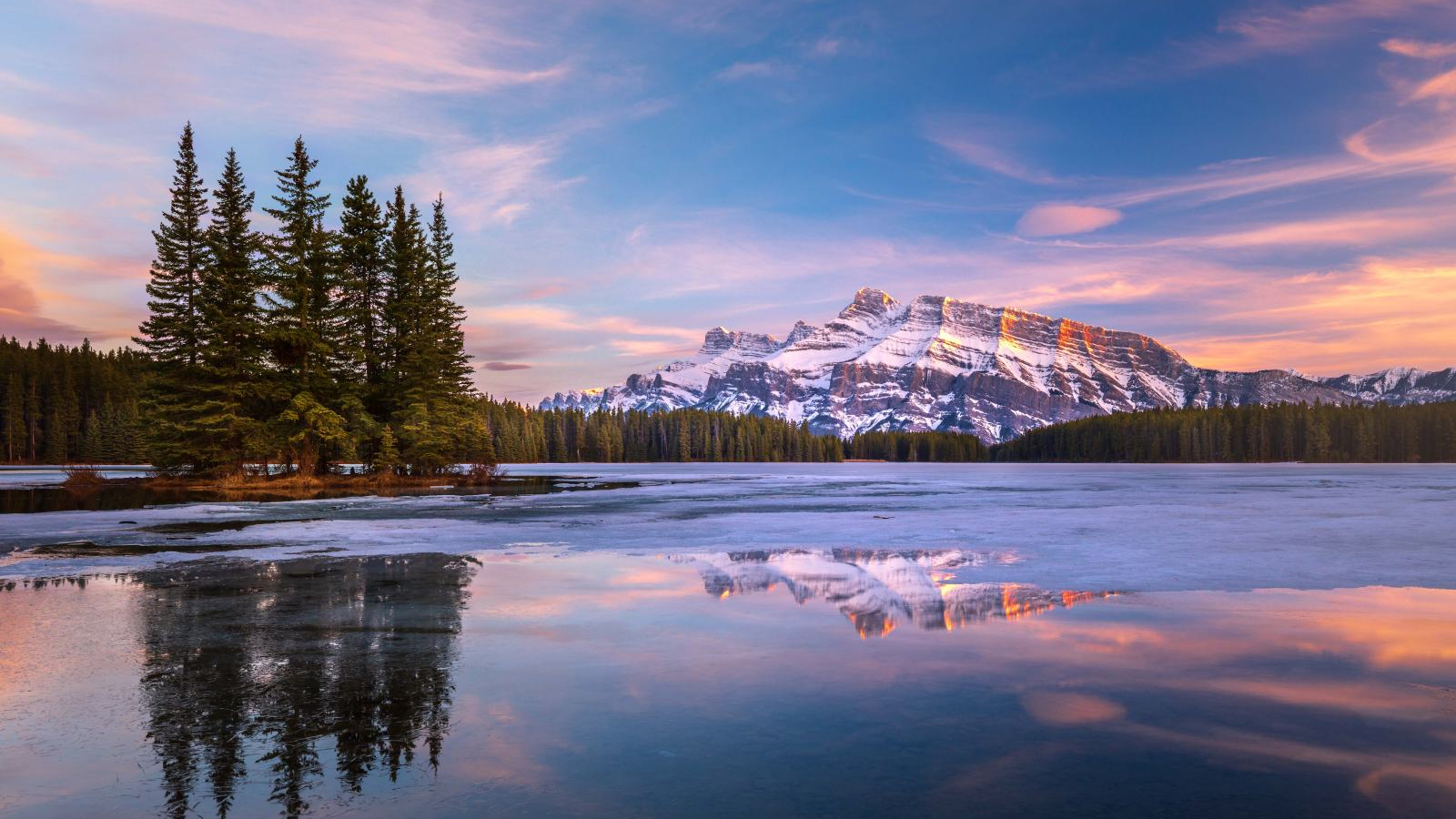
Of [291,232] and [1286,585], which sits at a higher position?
[291,232]

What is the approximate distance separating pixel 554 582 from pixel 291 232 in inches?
1788

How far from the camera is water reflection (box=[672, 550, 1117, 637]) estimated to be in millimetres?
12273

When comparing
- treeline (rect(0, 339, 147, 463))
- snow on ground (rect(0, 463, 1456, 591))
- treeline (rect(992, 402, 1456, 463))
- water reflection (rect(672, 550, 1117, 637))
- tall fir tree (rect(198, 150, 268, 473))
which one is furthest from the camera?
treeline (rect(992, 402, 1456, 463))

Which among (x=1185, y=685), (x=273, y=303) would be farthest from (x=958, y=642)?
(x=273, y=303)

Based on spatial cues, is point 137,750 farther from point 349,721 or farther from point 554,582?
point 554,582

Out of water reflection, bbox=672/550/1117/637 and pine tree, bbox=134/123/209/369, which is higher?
pine tree, bbox=134/123/209/369

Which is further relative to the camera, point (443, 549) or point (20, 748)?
point (443, 549)

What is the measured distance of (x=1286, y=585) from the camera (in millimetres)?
14828

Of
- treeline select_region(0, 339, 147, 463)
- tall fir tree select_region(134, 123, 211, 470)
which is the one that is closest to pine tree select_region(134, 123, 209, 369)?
tall fir tree select_region(134, 123, 211, 470)

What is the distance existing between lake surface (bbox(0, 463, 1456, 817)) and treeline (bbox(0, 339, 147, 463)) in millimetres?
122505

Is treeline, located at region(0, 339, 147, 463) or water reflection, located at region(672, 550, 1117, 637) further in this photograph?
treeline, located at region(0, 339, 147, 463)

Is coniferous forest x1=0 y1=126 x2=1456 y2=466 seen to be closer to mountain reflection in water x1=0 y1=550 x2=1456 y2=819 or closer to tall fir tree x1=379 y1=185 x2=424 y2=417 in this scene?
tall fir tree x1=379 y1=185 x2=424 y2=417

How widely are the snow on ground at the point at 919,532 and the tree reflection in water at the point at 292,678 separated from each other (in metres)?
5.84

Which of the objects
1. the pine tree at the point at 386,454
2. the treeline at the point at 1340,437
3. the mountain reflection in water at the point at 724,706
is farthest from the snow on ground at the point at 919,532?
the treeline at the point at 1340,437
